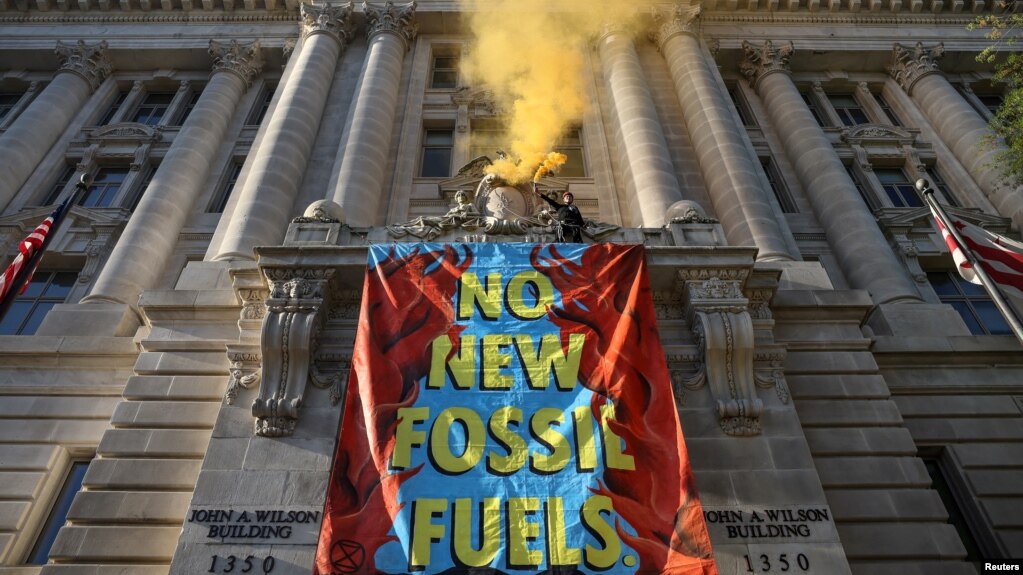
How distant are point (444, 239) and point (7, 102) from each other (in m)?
24.2

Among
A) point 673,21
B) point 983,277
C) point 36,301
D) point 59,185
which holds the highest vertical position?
point 673,21

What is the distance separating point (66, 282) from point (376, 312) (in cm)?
1346

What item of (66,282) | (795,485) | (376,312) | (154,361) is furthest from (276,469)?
(66,282)

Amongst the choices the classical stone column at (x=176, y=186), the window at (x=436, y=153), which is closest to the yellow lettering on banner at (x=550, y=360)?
the window at (x=436, y=153)

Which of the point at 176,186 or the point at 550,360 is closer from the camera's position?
the point at 550,360

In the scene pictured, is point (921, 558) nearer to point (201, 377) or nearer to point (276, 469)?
point (276, 469)

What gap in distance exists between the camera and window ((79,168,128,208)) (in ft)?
73.5

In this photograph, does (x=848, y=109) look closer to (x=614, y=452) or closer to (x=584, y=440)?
(x=614, y=452)

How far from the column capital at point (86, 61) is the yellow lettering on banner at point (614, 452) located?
26.7 meters

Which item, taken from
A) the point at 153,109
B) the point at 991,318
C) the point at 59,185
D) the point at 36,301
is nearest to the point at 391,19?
the point at 153,109

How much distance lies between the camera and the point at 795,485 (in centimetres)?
1161

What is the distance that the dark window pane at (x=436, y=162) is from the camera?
21.9m

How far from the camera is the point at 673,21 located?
26172mm

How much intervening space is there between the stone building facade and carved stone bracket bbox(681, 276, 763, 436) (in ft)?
0.20
